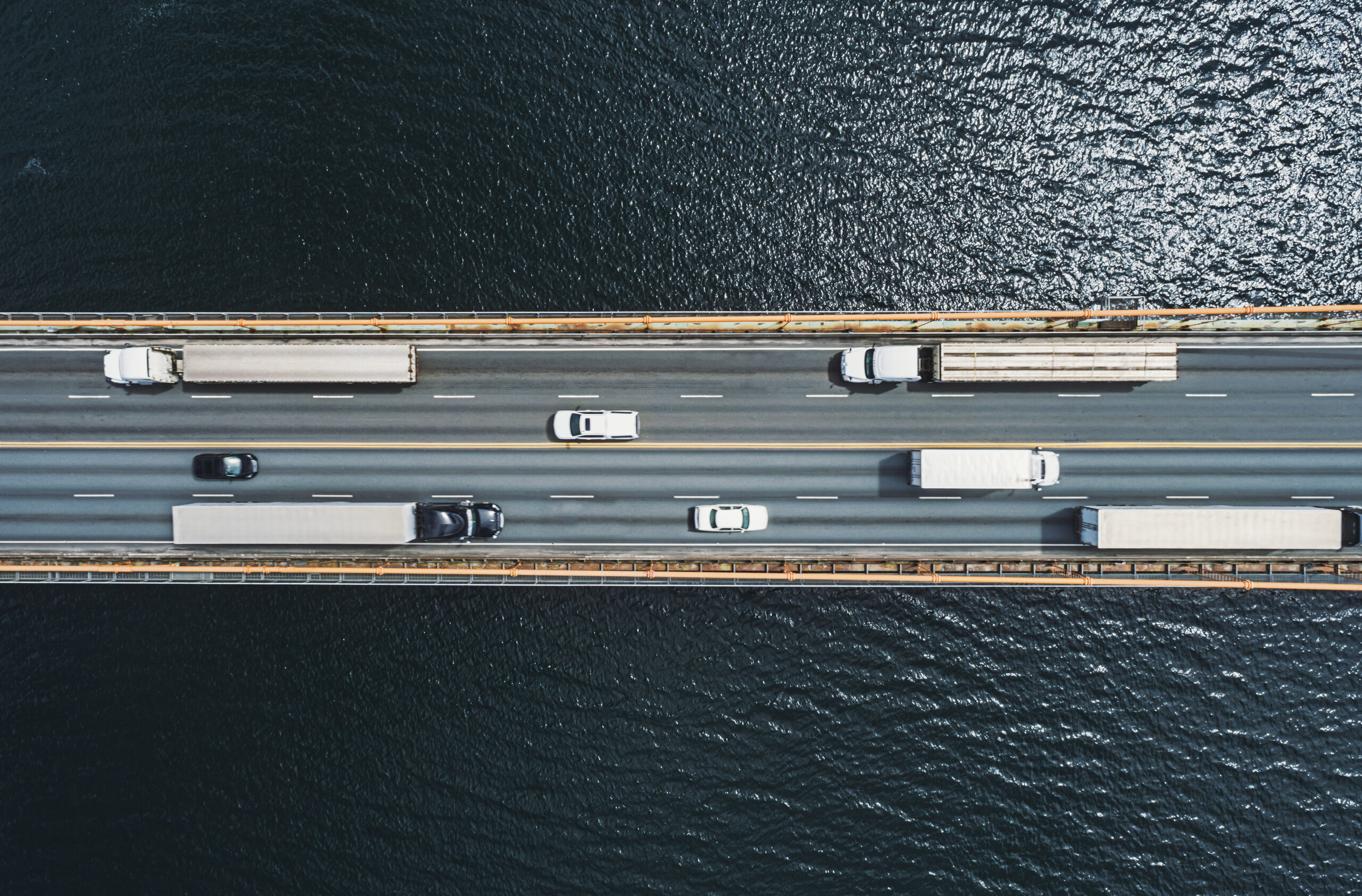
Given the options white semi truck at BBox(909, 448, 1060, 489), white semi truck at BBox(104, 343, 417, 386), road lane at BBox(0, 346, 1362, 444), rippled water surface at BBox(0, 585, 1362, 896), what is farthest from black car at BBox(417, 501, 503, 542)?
white semi truck at BBox(909, 448, 1060, 489)

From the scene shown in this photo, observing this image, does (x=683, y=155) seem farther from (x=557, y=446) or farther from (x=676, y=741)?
(x=676, y=741)

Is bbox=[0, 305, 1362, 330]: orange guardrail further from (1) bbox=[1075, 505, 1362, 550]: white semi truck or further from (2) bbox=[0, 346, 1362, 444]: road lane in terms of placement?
(1) bbox=[1075, 505, 1362, 550]: white semi truck

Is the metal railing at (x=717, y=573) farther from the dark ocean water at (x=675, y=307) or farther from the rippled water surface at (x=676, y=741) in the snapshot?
the dark ocean water at (x=675, y=307)

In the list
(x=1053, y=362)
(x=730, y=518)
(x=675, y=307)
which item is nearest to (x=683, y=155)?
(x=675, y=307)

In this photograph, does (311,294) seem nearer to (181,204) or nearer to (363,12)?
(181,204)

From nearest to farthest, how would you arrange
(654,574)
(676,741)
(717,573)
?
(654,574) → (717,573) → (676,741)
